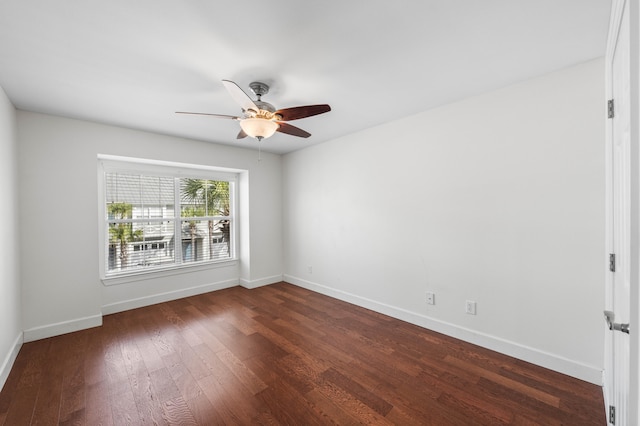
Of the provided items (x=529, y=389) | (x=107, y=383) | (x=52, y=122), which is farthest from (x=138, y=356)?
(x=529, y=389)

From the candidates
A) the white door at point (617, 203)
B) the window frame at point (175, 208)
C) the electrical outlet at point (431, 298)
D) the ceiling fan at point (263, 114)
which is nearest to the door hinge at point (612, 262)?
the white door at point (617, 203)

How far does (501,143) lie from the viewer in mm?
2375

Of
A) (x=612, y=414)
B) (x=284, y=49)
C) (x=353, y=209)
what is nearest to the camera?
(x=612, y=414)

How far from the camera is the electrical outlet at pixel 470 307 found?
2.58 metres

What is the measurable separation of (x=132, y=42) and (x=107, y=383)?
2.44 m

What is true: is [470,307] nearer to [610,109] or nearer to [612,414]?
[612,414]

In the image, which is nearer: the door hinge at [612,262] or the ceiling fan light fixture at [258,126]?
the door hinge at [612,262]

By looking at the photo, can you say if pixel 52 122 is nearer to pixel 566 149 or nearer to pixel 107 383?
pixel 107 383

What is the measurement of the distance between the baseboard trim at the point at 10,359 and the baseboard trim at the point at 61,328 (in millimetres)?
72

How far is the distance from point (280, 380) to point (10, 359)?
2324 millimetres

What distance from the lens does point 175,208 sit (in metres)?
4.13

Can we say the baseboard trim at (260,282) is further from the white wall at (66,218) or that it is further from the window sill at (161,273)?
the white wall at (66,218)

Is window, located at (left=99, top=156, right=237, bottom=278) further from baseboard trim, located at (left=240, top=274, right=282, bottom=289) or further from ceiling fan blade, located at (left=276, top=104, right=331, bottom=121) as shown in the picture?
ceiling fan blade, located at (left=276, top=104, right=331, bottom=121)

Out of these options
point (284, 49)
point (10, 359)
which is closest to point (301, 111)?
point (284, 49)
